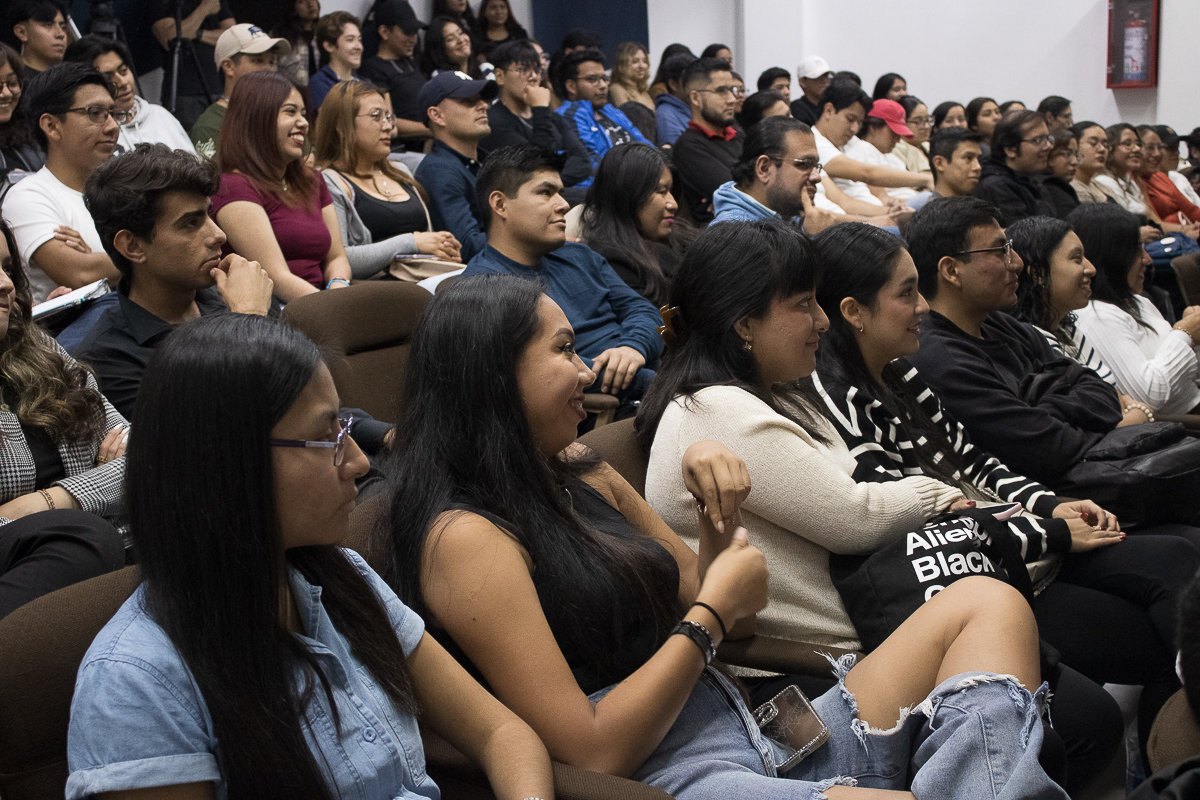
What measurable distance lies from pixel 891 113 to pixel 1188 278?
266cm

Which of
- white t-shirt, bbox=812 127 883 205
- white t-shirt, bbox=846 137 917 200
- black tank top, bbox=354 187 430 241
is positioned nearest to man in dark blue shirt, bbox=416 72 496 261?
black tank top, bbox=354 187 430 241

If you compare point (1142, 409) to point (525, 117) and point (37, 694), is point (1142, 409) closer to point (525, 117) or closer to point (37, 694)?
point (37, 694)

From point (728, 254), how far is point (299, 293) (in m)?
1.52

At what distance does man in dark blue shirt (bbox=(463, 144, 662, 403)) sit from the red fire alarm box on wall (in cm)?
713

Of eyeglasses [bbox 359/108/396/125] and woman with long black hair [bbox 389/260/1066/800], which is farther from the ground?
eyeglasses [bbox 359/108/396/125]

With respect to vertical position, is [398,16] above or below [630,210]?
above

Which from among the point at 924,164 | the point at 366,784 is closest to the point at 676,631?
the point at 366,784

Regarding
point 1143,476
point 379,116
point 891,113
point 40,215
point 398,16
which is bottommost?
point 1143,476

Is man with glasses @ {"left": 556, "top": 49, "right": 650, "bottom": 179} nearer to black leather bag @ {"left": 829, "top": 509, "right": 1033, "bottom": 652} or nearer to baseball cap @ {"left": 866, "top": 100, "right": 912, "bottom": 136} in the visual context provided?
baseball cap @ {"left": 866, "top": 100, "right": 912, "bottom": 136}

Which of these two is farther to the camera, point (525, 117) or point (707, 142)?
point (525, 117)

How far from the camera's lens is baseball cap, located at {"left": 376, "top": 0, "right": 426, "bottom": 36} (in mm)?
5930

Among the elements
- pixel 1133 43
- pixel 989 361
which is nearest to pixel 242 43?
pixel 989 361

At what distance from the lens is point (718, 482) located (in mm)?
1427

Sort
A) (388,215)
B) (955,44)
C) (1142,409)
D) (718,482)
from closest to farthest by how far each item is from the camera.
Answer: (718,482) < (1142,409) < (388,215) < (955,44)
